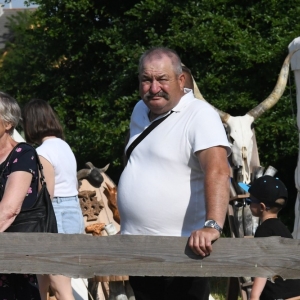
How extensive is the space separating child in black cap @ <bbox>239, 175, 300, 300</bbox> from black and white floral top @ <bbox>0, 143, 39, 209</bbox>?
1.57 metres

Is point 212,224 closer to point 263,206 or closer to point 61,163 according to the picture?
point 263,206

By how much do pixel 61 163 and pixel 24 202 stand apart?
5.37ft

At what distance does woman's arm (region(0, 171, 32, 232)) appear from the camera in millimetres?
3984

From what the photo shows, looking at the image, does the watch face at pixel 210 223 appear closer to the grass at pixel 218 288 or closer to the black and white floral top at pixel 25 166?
the black and white floral top at pixel 25 166

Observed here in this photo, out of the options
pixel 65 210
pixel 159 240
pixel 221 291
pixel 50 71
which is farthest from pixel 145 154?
pixel 50 71

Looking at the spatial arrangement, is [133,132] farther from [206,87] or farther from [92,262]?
[206,87]

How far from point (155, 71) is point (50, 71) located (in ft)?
46.8

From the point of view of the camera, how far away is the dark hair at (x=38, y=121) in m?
5.61

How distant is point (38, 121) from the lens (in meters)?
5.64

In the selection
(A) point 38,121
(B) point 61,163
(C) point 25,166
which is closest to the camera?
(C) point 25,166

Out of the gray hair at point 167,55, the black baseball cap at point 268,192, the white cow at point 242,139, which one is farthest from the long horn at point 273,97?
the gray hair at point 167,55

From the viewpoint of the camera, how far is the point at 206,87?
14484mm

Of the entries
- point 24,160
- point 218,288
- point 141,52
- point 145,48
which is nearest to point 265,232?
point 24,160

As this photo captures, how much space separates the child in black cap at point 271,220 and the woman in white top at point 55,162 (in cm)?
124
